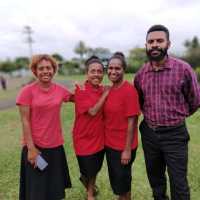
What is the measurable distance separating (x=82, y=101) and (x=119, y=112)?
1.45 ft

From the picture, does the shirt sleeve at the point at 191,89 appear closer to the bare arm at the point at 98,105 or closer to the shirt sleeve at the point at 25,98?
the bare arm at the point at 98,105

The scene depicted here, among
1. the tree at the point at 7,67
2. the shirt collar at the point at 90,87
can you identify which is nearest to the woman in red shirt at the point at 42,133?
the shirt collar at the point at 90,87

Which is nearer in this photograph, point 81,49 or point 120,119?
point 120,119

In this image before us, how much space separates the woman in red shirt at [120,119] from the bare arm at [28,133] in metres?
0.80

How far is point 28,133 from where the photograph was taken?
3584 millimetres

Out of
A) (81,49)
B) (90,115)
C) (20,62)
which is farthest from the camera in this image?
(20,62)

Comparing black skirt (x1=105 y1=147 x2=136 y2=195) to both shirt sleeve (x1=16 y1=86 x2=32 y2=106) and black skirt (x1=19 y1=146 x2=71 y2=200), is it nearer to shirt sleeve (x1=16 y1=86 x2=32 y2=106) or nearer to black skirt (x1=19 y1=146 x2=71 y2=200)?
black skirt (x1=19 y1=146 x2=71 y2=200)

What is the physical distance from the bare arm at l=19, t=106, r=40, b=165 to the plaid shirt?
121 centimetres

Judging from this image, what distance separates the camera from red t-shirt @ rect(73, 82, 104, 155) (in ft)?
12.4

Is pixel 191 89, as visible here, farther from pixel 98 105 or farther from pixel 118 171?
pixel 118 171

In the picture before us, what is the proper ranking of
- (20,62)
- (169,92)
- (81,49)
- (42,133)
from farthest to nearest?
1. (20,62)
2. (81,49)
3. (42,133)
4. (169,92)

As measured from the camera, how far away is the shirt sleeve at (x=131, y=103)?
361 centimetres

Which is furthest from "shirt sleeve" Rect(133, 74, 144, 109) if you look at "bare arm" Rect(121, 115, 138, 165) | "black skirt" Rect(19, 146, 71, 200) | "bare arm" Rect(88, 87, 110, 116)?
"black skirt" Rect(19, 146, 71, 200)

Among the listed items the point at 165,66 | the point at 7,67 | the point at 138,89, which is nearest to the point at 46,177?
the point at 138,89
